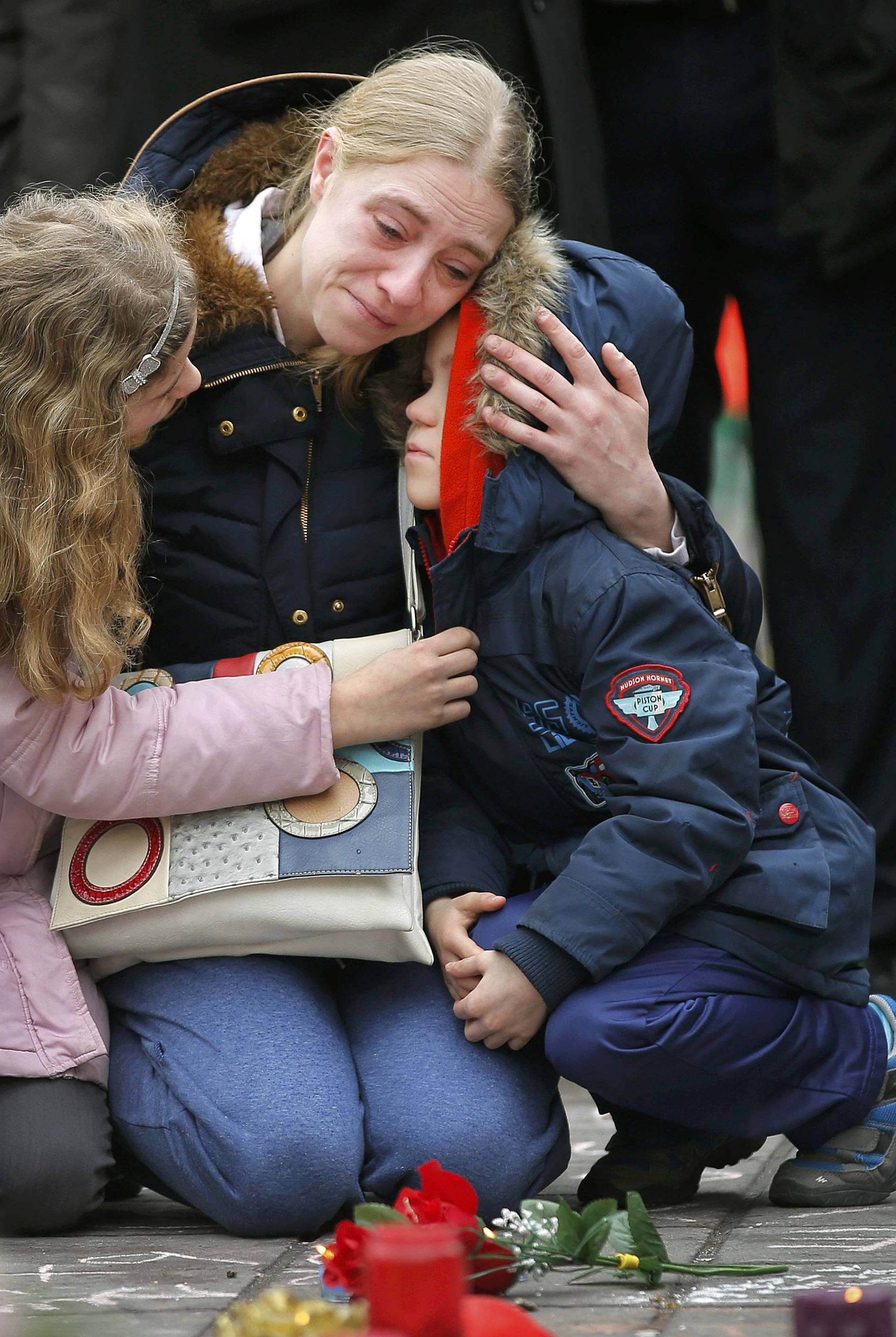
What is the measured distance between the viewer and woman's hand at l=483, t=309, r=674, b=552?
2121 mm

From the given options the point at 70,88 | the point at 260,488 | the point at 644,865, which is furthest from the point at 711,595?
the point at 70,88

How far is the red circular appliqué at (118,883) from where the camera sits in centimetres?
203

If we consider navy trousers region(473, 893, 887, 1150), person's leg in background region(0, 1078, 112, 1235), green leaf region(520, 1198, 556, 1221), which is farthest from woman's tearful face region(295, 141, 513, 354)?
green leaf region(520, 1198, 556, 1221)

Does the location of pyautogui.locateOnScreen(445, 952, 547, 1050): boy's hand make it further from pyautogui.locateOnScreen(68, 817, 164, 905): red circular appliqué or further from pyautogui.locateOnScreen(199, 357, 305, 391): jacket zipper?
pyautogui.locateOnScreen(199, 357, 305, 391): jacket zipper

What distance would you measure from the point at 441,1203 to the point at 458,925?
0.69 meters

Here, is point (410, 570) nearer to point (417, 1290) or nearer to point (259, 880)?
point (259, 880)

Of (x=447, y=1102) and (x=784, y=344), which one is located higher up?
(x=784, y=344)

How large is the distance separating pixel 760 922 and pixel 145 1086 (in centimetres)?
77

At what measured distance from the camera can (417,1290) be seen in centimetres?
104

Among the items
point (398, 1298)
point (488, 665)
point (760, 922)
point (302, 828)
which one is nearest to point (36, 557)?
point (302, 828)

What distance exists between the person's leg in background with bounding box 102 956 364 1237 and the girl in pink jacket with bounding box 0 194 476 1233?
6 cm

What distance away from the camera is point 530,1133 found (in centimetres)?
204

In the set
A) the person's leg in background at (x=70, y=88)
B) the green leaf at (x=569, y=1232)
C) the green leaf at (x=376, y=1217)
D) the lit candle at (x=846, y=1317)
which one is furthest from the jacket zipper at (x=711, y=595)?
the person's leg in background at (x=70, y=88)

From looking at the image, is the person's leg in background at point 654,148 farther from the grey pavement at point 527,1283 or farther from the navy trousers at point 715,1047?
the grey pavement at point 527,1283
